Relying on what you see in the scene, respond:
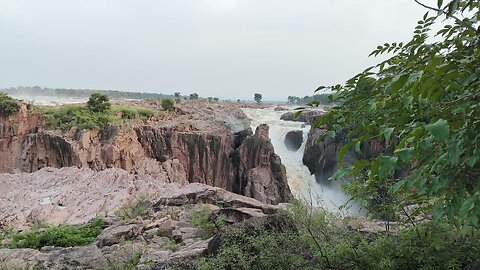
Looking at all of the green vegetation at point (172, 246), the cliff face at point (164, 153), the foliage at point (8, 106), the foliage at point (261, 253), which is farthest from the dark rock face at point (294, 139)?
the foliage at point (261, 253)

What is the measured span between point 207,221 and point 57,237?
11.5 ft

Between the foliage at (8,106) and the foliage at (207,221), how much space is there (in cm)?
1020

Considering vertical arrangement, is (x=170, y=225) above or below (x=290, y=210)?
below

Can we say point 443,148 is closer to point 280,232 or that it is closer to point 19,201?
point 280,232

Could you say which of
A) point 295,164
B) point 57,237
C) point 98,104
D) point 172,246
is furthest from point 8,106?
point 295,164

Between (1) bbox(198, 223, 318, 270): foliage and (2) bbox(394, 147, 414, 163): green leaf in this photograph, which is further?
(1) bbox(198, 223, 318, 270): foliage

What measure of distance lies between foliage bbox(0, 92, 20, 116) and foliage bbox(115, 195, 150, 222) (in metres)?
7.08

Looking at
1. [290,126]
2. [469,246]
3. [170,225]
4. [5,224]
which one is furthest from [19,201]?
[290,126]

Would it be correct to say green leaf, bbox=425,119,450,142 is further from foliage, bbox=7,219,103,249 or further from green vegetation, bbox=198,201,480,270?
foliage, bbox=7,219,103,249

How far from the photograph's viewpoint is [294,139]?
26641 mm

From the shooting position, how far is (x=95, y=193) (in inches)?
497

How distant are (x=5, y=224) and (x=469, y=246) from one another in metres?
11.3

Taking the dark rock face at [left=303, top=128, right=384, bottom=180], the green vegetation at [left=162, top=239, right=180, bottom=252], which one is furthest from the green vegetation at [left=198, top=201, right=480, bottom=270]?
the dark rock face at [left=303, top=128, right=384, bottom=180]

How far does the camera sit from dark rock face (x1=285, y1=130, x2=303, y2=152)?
26391 millimetres
